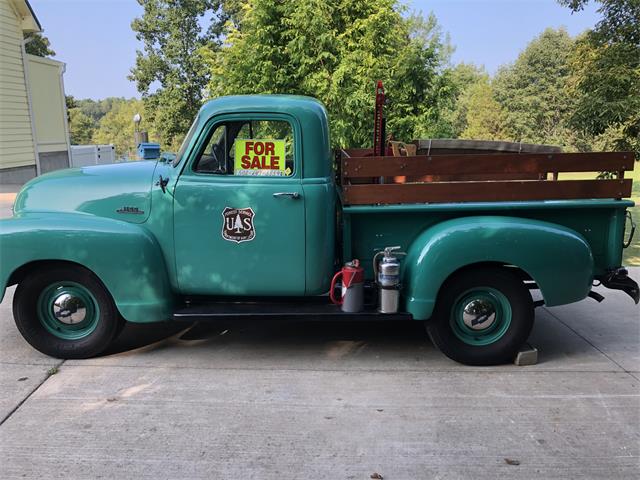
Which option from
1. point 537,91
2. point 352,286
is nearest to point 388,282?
point 352,286

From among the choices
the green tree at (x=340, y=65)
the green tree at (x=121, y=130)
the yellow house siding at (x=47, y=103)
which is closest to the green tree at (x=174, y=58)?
the yellow house siding at (x=47, y=103)

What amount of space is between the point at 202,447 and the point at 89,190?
2.30 meters

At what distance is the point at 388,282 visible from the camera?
399cm

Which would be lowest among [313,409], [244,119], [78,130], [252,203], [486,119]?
[313,409]

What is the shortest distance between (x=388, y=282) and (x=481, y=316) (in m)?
0.82

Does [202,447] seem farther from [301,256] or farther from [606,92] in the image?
[606,92]

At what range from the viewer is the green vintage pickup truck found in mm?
4023

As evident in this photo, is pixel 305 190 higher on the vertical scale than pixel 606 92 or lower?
lower

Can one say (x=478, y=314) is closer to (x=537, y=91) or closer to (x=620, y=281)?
(x=620, y=281)

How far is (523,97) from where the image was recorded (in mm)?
43500

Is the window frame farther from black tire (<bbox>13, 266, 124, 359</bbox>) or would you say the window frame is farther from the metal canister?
black tire (<bbox>13, 266, 124, 359</bbox>)

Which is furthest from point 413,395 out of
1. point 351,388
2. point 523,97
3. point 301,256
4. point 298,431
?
point 523,97

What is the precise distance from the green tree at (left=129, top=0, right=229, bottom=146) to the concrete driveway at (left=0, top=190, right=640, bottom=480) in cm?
3268

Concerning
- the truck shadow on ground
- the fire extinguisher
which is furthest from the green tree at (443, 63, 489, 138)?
the fire extinguisher
